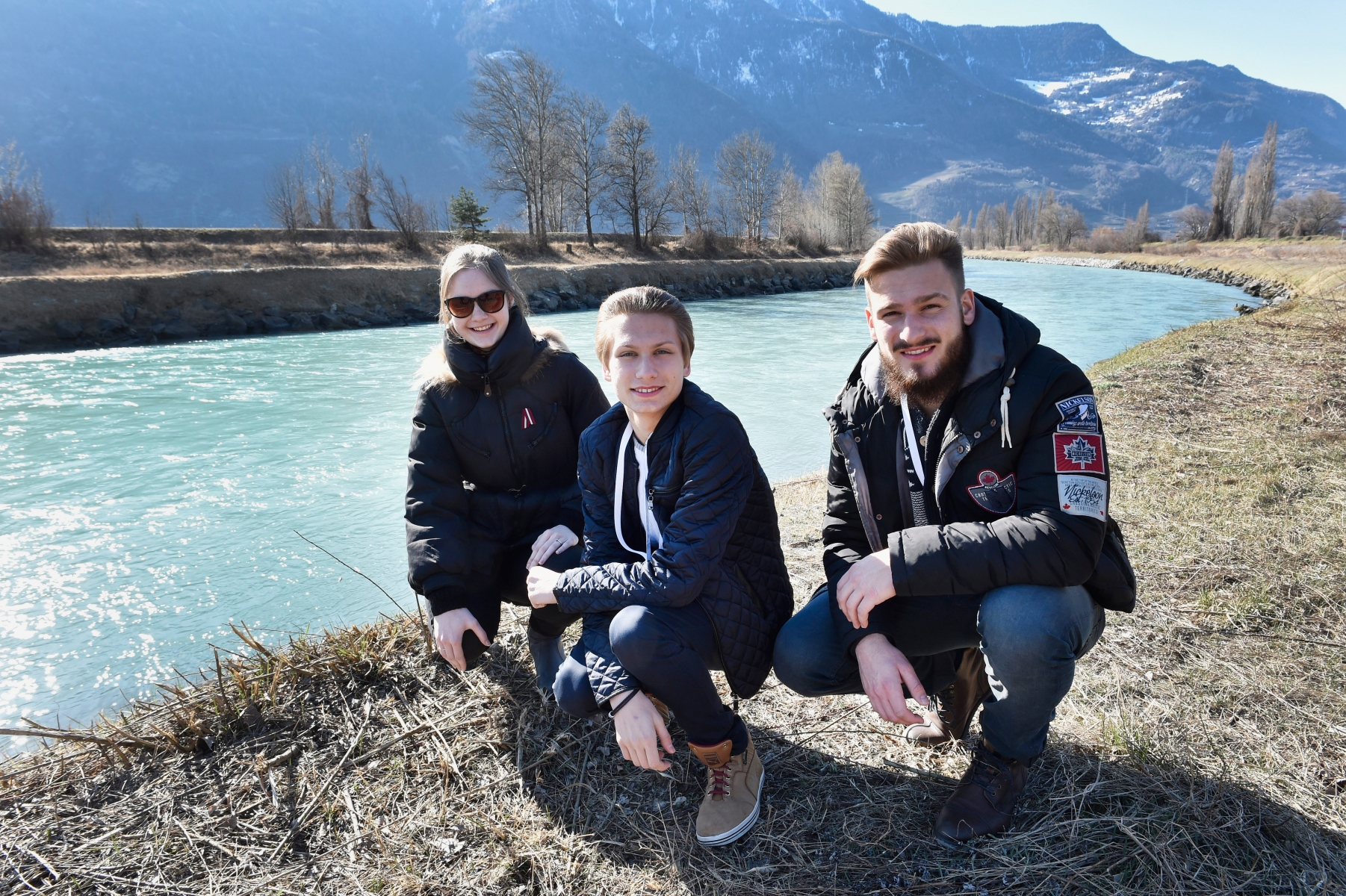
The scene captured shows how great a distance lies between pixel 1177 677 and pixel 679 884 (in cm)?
194

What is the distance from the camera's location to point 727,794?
2062 millimetres

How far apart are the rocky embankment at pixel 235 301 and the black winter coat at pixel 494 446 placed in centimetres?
1195

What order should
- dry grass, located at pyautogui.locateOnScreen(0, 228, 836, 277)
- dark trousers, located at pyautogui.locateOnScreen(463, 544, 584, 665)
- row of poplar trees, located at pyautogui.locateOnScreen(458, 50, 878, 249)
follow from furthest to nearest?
row of poplar trees, located at pyautogui.locateOnScreen(458, 50, 878, 249) < dry grass, located at pyautogui.locateOnScreen(0, 228, 836, 277) < dark trousers, located at pyautogui.locateOnScreen(463, 544, 584, 665)

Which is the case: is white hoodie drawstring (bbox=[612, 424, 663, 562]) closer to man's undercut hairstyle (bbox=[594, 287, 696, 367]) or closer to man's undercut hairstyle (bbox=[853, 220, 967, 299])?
man's undercut hairstyle (bbox=[594, 287, 696, 367])

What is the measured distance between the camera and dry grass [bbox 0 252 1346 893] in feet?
6.13

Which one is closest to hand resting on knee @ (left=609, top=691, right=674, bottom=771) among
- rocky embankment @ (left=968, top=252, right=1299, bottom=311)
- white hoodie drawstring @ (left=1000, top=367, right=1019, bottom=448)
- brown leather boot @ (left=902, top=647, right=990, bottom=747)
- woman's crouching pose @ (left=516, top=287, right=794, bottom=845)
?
woman's crouching pose @ (left=516, top=287, right=794, bottom=845)

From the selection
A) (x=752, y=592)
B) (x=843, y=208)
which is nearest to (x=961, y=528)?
(x=752, y=592)

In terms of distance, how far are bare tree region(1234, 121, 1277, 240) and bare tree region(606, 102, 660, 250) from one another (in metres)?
48.6

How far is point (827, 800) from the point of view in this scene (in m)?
2.12

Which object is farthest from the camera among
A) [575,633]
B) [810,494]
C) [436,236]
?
[436,236]

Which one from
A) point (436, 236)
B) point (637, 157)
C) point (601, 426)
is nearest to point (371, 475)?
point (601, 426)

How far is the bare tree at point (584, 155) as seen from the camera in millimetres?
43688

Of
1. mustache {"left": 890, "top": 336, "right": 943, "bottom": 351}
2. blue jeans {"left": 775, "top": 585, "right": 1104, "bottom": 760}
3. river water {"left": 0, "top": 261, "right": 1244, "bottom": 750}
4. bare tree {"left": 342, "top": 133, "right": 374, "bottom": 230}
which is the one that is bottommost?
river water {"left": 0, "top": 261, "right": 1244, "bottom": 750}

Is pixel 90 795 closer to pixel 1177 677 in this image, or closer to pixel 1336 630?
pixel 1177 677
